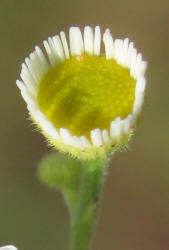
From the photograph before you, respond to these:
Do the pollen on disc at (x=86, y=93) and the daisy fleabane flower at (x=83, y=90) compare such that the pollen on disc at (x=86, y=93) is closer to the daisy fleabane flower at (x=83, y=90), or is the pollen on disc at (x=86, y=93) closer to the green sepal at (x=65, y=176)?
the daisy fleabane flower at (x=83, y=90)

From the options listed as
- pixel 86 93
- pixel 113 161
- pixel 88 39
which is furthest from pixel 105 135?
pixel 113 161

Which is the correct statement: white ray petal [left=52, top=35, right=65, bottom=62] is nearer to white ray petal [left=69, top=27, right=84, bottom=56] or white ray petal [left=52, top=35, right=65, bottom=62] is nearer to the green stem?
white ray petal [left=69, top=27, right=84, bottom=56]

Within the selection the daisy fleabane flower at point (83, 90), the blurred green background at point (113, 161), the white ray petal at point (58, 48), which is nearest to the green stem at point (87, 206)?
the daisy fleabane flower at point (83, 90)

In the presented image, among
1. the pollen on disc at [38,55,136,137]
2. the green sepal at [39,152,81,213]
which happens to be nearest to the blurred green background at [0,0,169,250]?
the green sepal at [39,152,81,213]

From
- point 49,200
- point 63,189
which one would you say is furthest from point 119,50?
point 49,200

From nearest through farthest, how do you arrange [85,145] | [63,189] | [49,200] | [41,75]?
1. [85,145]
2. [41,75]
3. [63,189]
4. [49,200]

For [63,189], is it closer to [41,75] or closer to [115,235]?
[41,75]

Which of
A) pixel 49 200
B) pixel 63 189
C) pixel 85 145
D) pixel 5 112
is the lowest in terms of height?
pixel 85 145
